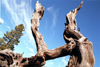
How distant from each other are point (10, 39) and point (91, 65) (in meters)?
22.8

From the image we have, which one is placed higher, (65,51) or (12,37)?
(12,37)

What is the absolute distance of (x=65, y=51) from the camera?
3.17m

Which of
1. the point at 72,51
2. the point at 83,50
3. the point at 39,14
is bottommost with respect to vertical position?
the point at 83,50

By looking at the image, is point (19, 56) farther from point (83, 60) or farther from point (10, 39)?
point (10, 39)

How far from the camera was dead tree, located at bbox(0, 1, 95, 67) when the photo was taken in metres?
2.66

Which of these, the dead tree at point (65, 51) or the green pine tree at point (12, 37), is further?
the green pine tree at point (12, 37)

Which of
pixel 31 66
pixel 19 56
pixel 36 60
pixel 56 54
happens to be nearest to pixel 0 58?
pixel 19 56

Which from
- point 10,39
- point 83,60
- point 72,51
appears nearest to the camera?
point 83,60

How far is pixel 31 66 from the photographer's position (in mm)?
3912

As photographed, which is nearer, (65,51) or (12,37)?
(65,51)

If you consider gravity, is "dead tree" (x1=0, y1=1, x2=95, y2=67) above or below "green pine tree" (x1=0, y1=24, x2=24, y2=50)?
below

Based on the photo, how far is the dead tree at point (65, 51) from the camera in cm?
266

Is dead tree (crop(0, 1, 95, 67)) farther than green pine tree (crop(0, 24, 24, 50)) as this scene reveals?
No

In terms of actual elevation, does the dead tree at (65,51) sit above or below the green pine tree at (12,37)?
below
